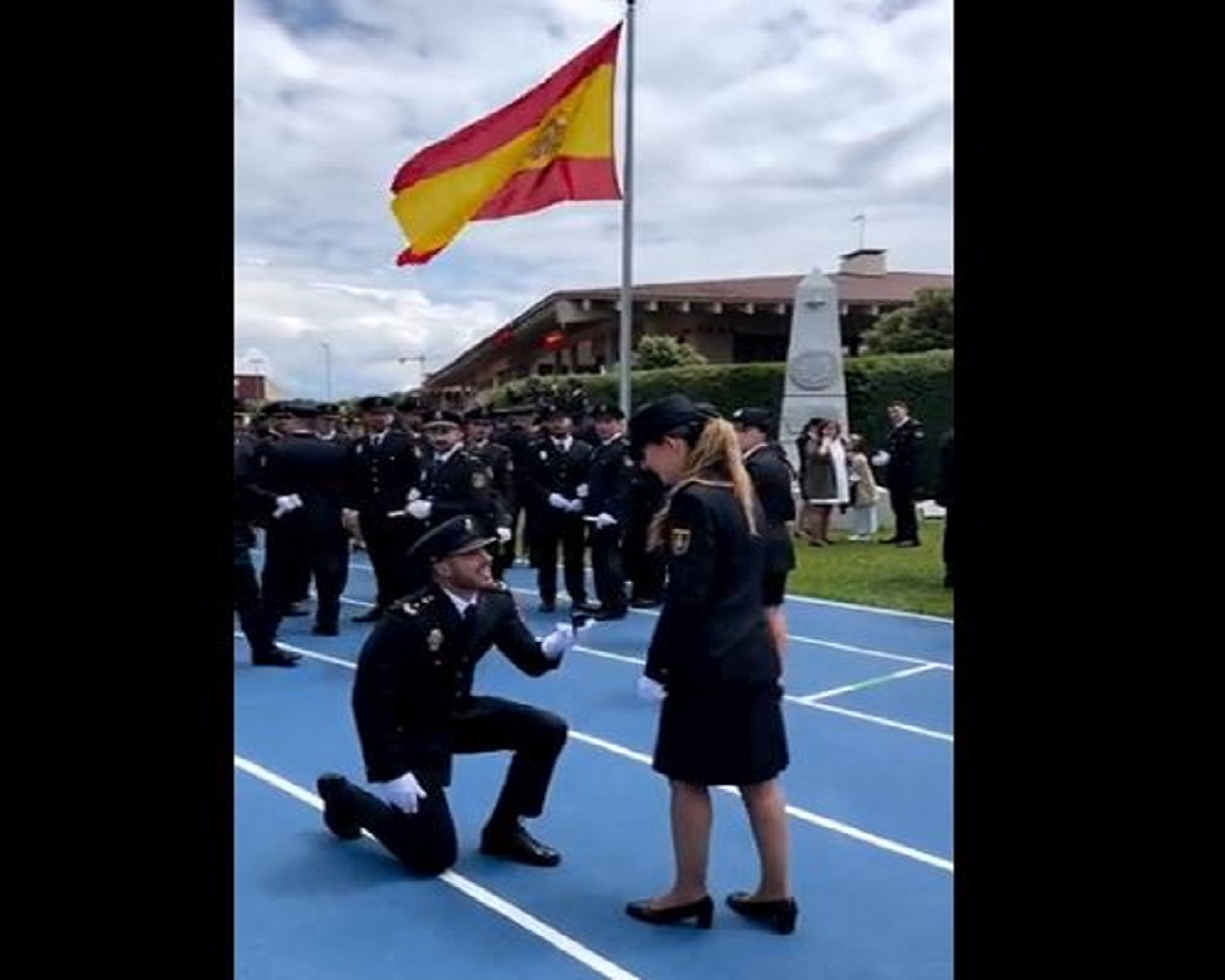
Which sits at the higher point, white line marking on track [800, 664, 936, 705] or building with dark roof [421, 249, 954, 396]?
building with dark roof [421, 249, 954, 396]

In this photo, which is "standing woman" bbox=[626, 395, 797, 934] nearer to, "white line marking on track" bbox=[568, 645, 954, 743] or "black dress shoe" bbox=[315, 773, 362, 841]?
"black dress shoe" bbox=[315, 773, 362, 841]

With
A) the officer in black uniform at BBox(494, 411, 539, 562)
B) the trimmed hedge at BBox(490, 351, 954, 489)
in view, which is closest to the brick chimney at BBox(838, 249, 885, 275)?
the trimmed hedge at BBox(490, 351, 954, 489)

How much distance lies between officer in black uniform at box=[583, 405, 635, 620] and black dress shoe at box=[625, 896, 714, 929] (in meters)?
5.87

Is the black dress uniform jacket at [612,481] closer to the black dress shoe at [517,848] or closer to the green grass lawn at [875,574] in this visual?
the green grass lawn at [875,574]

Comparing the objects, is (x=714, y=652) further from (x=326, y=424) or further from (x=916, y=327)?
(x=916, y=327)

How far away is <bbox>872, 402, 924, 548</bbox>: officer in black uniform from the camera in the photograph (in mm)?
14648

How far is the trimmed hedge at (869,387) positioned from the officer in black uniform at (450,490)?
12524 mm

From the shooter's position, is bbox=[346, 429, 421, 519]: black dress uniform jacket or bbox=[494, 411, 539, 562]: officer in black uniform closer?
bbox=[346, 429, 421, 519]: black dress uniform jacket

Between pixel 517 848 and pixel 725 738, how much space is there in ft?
4.55
